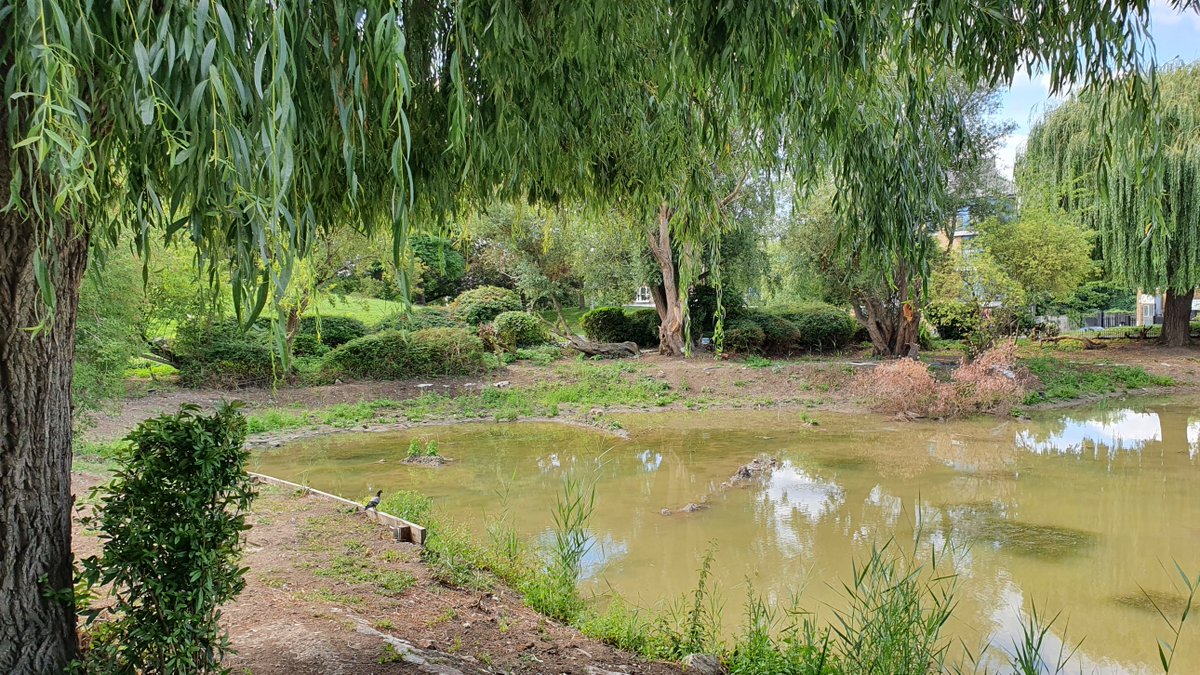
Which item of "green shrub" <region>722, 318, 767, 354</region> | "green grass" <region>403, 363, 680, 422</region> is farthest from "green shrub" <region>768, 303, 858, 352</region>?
"green grass" <region>403, 363, 680, 422</region>

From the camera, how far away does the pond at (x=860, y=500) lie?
5.23m

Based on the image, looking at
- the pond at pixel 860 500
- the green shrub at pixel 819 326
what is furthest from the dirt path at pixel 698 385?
the green shrub at pixel 819 326

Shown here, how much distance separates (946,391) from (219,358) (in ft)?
46.0

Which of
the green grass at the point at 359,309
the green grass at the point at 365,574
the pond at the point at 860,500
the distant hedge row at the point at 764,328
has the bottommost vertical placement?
the pond at the point at 860,500

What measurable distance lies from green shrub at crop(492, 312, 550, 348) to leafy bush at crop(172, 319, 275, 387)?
271 inches

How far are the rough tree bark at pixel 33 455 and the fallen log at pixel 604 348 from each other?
60.5 ft

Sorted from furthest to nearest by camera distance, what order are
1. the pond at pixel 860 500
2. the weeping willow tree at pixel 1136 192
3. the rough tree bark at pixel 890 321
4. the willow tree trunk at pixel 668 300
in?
the rough tree bark at pixel 890 321, the willow tree trunk at pixel 668 300, the weeping willow tree at pixel 1136 192, the pond at pixel 860 500

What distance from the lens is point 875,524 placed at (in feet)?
23.0

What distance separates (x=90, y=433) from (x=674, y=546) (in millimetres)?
9042

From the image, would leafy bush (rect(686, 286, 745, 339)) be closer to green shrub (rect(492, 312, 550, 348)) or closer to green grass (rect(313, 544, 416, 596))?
green shrub (rect(492, 312, 550, 348))

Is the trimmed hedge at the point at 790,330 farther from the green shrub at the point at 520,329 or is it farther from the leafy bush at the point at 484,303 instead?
the leafy bush at the point at 484,303

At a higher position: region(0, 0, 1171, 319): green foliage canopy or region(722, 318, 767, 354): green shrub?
region(0, 0, 1171, 319): green foliage canopy

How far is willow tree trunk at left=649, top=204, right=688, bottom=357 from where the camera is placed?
19.2 m

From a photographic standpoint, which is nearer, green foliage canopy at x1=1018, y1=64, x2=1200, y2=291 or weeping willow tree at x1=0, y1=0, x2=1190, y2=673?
weeping willow tree at x1=0, y1=0, x2=1190, y2=673
